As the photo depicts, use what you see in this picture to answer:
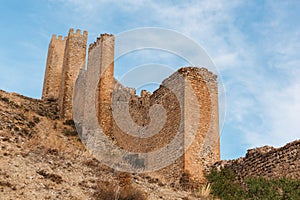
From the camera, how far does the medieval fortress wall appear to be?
16.2 m

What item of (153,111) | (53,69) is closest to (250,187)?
(153,111)

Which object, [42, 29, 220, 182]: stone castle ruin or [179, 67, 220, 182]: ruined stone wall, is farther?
[42, 29, 220, 182]: stone castle ruin

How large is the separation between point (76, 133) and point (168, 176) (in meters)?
9.25

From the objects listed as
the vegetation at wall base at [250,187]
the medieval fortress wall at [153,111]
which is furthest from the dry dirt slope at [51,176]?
the medieval fortress wall at [153,111]

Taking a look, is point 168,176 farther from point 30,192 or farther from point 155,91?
point 30,192

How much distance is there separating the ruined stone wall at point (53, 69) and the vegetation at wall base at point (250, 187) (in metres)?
18.5

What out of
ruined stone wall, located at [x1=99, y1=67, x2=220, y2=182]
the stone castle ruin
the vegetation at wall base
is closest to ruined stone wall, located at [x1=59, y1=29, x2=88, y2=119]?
the stone castle ruin

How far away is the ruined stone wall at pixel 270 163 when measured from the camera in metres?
12.2

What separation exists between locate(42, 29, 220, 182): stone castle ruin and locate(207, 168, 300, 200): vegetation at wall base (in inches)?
35.3

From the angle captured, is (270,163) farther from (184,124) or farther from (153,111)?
(153,111)

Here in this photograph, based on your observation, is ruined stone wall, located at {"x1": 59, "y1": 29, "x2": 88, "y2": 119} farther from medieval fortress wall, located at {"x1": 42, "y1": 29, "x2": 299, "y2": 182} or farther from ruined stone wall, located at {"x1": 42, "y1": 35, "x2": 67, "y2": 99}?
ruined stone wall, located at {"x1": 42, "y1": 35, "x2": 67, "y2": 99}

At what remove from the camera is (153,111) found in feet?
63.0

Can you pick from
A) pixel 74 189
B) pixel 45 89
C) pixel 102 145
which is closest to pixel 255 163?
pixel 74 189

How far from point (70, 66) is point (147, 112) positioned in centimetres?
1050
